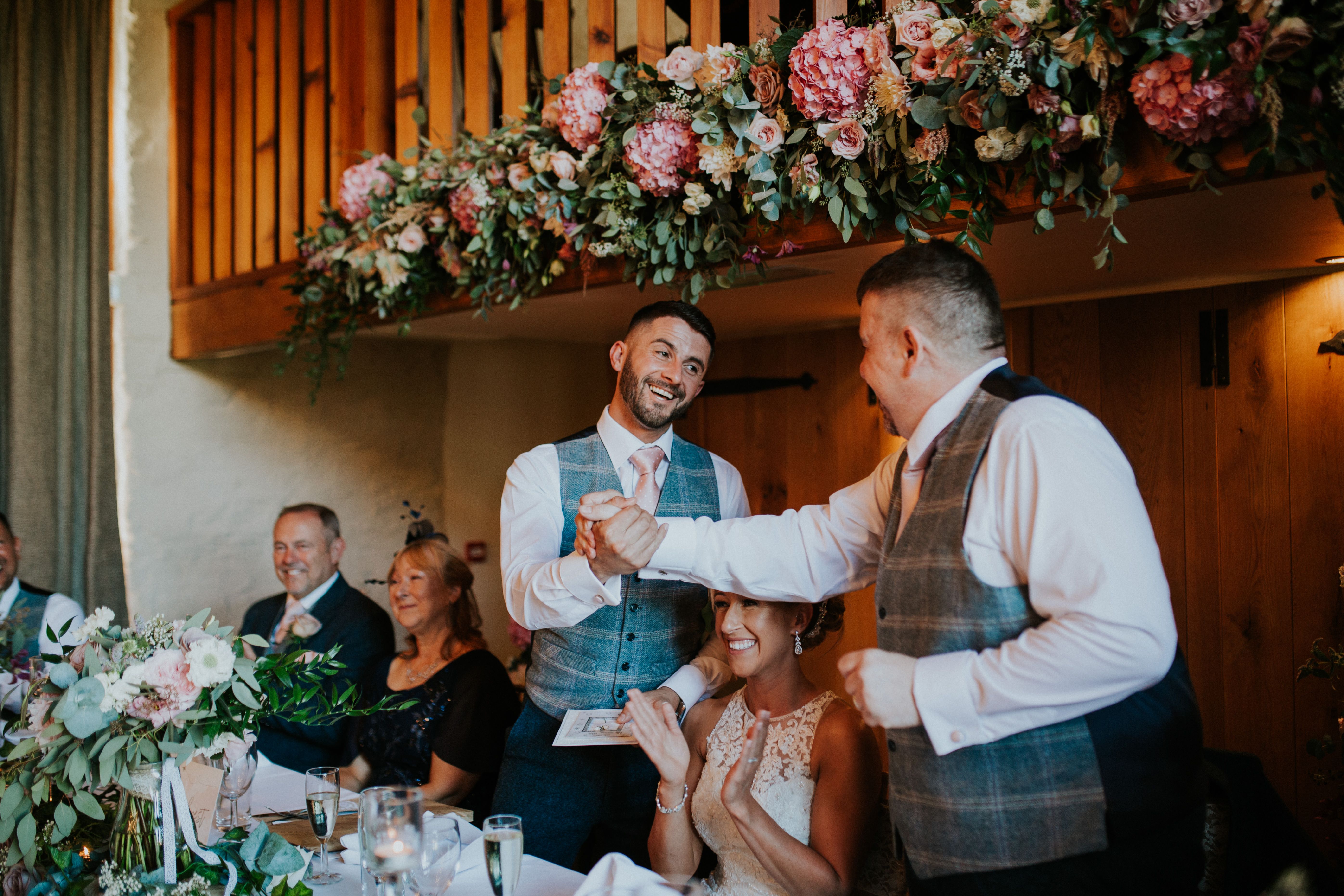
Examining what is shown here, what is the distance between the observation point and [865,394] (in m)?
3.65

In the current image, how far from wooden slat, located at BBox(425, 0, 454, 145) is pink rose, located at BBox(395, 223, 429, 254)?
395 mm

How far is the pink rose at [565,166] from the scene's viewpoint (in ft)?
8.00

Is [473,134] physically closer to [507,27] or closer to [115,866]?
[507,27]

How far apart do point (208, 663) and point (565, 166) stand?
140cm

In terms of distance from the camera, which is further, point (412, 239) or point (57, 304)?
point (57, 304)

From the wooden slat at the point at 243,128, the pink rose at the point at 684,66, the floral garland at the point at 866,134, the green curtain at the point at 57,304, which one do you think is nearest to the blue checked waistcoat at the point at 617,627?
the floral garland at the point at 866,134

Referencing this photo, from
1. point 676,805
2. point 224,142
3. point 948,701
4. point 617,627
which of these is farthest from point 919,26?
point 224,142

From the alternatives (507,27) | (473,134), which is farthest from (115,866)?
(507,27)

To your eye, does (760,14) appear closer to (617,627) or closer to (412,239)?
(412,239)

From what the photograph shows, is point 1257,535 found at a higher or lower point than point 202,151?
lower

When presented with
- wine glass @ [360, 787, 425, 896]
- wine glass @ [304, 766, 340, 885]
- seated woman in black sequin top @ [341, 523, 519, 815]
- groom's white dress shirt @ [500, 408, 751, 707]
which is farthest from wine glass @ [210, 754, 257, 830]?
seated woman in black sequin top @ [341, 523, 519, 815]

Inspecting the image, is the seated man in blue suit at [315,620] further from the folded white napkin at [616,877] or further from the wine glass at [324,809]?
the folded white napkin at [616,877]

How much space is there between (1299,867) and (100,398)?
4175mm

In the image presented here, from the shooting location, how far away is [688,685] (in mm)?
2283
